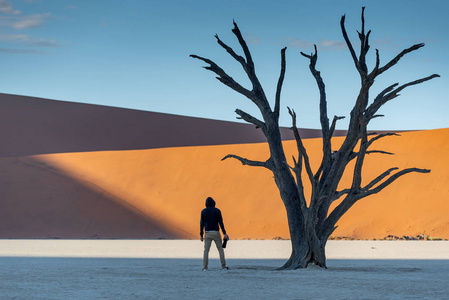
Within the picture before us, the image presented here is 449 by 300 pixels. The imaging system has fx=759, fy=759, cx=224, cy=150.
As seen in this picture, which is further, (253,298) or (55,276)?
(55,276)

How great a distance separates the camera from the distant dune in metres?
38.3

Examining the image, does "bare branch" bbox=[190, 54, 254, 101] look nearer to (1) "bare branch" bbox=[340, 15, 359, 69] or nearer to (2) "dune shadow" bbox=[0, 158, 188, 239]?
(1) "bare branch" bbox=[340, 15, 359, 69]

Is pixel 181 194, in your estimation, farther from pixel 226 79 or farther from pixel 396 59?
pixel 396 59

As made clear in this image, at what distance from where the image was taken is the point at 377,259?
2047 cm

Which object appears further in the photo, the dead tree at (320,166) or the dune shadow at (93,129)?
the dune shadow at (93,129)

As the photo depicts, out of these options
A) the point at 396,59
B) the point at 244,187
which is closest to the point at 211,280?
the point at 396,59

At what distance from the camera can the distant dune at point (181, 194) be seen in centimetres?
3834

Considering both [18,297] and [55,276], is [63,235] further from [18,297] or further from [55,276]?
[18,297]

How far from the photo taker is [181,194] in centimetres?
4403

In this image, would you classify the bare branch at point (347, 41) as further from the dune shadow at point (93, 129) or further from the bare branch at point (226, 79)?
the dune shadow at point (93, 129)

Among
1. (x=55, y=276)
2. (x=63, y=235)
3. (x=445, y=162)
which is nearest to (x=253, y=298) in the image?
(x=55, y=276)

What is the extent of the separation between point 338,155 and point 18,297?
796cm

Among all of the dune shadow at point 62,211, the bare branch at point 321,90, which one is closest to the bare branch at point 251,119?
the bare branch at point 321,90

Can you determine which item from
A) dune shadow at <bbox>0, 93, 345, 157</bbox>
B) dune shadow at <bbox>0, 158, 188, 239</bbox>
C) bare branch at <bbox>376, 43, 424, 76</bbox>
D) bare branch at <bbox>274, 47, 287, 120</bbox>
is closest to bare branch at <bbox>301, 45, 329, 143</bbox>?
bare branch at <bbox>274, 47, 287, 120</bbox>
